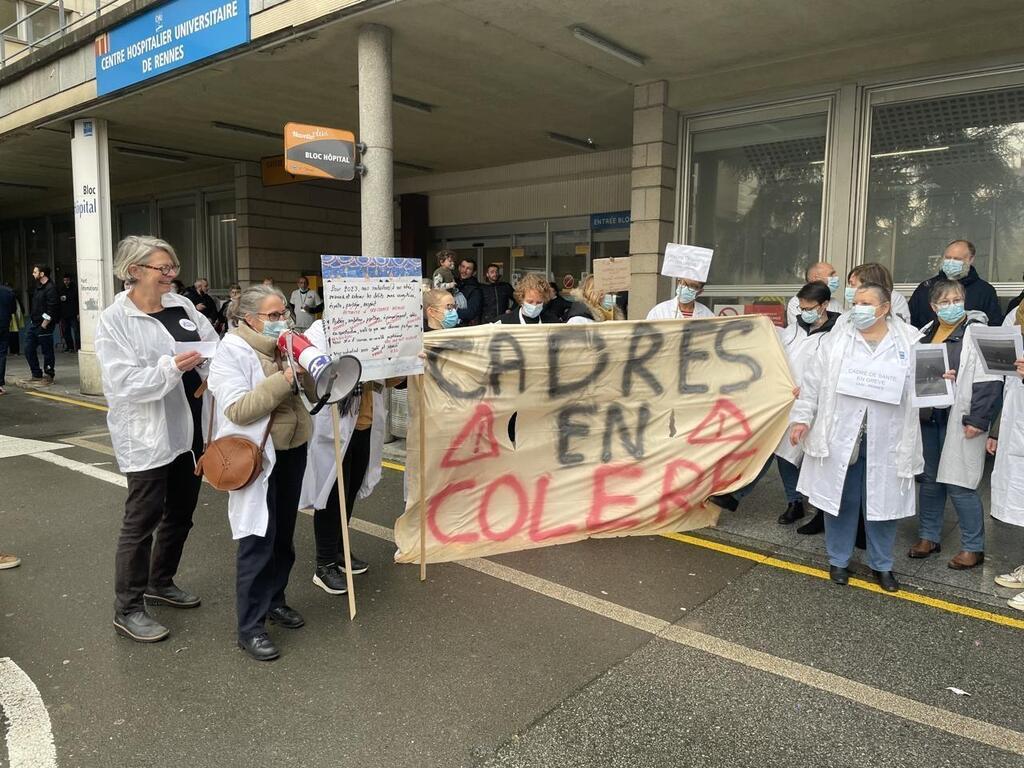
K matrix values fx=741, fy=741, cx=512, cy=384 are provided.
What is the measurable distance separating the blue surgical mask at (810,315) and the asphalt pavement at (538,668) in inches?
Answer: 67.1

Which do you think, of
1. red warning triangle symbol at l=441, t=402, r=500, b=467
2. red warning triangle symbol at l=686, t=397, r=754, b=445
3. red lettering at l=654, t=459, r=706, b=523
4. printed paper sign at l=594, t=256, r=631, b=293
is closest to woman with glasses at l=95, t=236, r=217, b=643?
red warning triangle symbol at l=441, t=402, r=500, b=467

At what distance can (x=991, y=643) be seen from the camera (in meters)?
3.58

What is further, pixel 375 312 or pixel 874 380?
pixel 874 380

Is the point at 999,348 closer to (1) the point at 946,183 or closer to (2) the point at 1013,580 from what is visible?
(2) the point at 1013,580

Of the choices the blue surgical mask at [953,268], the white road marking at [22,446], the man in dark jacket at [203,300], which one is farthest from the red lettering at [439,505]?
the man in dark jacket at [203,300]

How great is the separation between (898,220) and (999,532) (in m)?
4.30

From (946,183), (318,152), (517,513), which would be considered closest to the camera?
(517,513)

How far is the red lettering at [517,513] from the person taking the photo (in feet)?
15.0

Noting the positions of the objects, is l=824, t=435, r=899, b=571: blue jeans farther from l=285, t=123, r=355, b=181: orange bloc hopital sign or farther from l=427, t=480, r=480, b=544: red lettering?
l=285, t=123, r=355, b=181: orange bloc hopital sign

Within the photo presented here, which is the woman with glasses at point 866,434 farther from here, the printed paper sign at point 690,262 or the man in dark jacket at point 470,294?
the man in dark jacket at point 470,294

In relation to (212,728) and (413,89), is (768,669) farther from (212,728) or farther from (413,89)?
(413,89)

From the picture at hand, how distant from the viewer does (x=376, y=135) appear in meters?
7.90

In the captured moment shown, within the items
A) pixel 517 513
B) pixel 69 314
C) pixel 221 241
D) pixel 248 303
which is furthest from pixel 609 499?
pixel 69 314

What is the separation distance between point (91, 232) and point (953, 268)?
38.3ft
